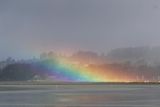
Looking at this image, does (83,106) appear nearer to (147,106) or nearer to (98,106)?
(98,106)

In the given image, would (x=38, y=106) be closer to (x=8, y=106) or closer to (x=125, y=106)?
(x=8, y=106)

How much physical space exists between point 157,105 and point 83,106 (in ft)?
31.1

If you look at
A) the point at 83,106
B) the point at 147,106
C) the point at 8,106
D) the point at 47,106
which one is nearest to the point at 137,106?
the point at 147,106

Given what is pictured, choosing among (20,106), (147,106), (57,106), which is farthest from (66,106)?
(147,106)

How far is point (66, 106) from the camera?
65.4 m

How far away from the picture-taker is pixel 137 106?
63.8 meters

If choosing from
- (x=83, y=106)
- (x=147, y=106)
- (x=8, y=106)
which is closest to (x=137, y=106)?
(x=147, y=106)

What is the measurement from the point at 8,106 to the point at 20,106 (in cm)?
178

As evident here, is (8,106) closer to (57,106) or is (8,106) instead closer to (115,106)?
(57,106)

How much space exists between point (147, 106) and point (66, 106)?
34.7 ft

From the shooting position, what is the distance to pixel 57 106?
65000 millimetres

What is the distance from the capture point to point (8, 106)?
2638 inches

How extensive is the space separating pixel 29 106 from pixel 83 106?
7457 mm

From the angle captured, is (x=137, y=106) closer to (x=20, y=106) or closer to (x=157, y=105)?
(x=157, y=105)
